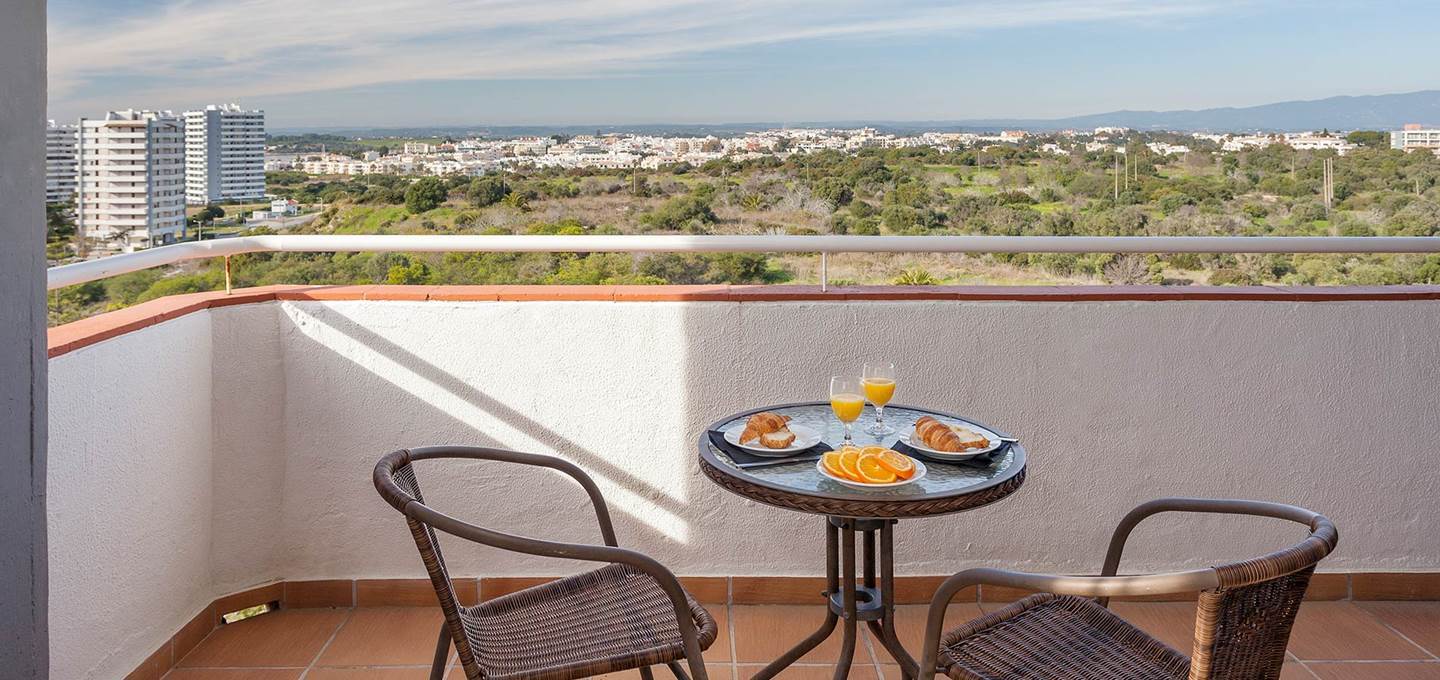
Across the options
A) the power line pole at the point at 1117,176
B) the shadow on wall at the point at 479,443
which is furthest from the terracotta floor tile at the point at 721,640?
the power line pole at the point at 1117,176

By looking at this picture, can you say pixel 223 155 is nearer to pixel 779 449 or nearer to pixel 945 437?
pixel 779 449

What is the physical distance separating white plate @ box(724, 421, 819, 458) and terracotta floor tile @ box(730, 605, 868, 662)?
2.24 ft

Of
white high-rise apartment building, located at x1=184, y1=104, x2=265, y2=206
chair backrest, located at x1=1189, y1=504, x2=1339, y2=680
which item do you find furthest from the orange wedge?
white high-rise apartment building, located at x1=184, y1=104, x2=265, y2=206

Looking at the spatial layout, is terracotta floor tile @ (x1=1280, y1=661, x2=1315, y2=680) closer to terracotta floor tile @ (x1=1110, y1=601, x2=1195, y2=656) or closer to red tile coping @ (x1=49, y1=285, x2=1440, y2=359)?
terracotta floor tile @ (x1=1110, y1=601, x2=1195, y2=656)

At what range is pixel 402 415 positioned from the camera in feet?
8.34

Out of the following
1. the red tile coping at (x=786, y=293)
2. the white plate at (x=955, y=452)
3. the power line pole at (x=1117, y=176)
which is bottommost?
the white plate at (x=955, y=452)

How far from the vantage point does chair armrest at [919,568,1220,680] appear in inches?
49.1

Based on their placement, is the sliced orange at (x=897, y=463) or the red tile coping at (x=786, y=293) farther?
the red tile coping at (x=786, y=293)

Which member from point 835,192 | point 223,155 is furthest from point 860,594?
point 223,155

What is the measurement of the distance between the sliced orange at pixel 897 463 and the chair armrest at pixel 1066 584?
226mm

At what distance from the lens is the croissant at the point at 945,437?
1733 mm

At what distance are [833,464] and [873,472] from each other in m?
0.08

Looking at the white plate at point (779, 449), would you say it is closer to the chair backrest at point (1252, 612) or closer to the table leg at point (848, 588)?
the table leg at point (848, 588)

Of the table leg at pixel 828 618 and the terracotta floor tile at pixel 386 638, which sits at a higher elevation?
the table leg at pixel 828 618
